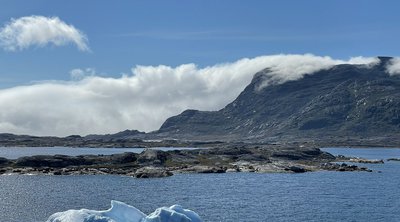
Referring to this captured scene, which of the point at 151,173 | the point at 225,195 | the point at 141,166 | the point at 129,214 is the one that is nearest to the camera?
the point at 129,214

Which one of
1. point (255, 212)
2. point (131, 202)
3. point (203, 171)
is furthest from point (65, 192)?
point (203, 171)

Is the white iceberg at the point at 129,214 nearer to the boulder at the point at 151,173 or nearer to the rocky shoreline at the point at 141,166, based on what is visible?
the boulder at the point at 151,173

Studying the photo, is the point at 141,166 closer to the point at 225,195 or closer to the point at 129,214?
the point at 225,195

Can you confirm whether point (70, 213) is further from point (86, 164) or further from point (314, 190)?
point (86, 164)

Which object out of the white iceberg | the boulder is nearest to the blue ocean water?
the boulder

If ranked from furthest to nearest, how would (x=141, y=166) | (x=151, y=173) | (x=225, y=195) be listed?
(x=141, y=166) < (x=151, y=173) < (x=225, y=195)

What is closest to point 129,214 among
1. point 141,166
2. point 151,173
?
point 151,173

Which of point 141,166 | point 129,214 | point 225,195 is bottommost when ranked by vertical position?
point 225,195

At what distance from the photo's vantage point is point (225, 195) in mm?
117375

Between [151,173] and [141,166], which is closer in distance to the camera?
[151,173]

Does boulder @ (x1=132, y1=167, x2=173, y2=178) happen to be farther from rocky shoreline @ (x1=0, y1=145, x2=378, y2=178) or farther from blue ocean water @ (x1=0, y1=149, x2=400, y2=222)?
blue ocean water @ (x1=0, y1=149, x2=400, y2=222)

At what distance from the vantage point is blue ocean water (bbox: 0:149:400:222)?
94.5m

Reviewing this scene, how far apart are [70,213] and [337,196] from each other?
248ft

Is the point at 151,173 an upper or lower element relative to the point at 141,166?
lower
